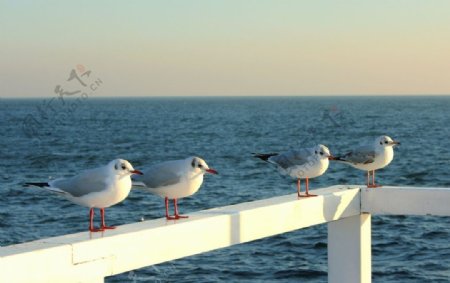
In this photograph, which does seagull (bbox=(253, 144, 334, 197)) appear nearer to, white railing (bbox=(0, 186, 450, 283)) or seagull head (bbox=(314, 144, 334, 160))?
seagull head (bbox=(314, 144, 334, 160))

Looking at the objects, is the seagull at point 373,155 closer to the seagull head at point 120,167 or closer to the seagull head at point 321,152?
the seagull head at point 321,152

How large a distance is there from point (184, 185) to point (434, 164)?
45741mm

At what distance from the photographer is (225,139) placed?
79.1m

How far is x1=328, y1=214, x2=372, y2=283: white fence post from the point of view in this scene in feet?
20.9

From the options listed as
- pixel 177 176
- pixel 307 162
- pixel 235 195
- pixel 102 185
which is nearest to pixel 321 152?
pixel 307 162

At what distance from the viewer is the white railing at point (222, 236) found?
440 centimetres

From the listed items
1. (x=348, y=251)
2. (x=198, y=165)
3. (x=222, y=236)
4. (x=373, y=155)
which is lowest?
(x=348, y=251)

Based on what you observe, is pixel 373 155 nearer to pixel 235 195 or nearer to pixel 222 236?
pixel 222 236

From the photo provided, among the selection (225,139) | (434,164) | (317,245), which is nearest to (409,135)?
(225,139)

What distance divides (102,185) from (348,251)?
174cm

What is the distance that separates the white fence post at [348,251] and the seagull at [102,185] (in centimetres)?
146

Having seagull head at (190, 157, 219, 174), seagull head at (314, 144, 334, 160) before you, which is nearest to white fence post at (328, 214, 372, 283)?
seagull head at (314, 144, 334, 160)

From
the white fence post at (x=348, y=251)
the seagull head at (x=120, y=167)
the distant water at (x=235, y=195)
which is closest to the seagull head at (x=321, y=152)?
the white fence post at (x=348, y=251)

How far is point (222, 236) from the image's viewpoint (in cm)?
548
